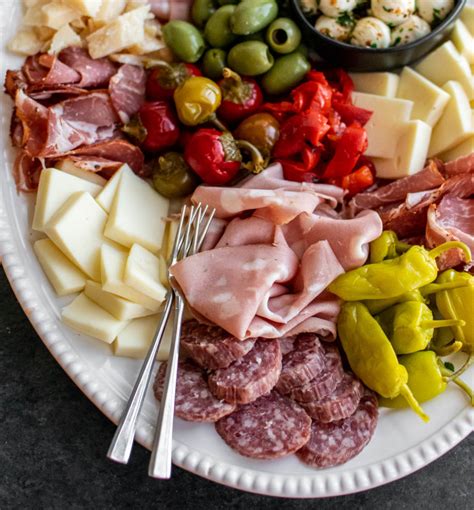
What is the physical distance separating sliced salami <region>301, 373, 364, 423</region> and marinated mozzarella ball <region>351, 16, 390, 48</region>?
3.36 ft

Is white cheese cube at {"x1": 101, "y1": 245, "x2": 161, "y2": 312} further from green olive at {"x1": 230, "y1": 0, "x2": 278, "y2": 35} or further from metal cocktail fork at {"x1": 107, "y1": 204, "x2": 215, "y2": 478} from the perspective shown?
green olive at {"x1": 230, "y1": 0, "x2": 278, "y2": 35}

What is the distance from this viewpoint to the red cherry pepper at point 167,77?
84.3 inches

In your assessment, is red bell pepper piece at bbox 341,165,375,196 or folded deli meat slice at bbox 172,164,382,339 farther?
red bell pepper piece at bbox 341,165,375,196

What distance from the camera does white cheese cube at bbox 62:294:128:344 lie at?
1892 millimetres

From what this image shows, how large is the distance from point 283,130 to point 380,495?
3.64ft

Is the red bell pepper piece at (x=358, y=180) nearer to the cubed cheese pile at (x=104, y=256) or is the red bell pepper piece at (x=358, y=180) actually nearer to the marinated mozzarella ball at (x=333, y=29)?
the marinated mozzarella ball at (x=333, y=29)

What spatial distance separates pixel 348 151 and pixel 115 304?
2.67 feet

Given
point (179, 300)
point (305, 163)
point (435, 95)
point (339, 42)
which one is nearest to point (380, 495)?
point (179, 300)

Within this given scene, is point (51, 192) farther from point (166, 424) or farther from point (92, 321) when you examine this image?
point (166, 424)

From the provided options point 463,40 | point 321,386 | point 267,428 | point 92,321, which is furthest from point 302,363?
point 463,40

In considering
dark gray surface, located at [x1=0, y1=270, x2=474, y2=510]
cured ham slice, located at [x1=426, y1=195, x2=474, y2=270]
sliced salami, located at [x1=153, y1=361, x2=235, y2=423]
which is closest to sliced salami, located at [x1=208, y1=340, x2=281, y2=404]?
sliced salami, located at [x1=153, y1=361, x2=235, y2=423]

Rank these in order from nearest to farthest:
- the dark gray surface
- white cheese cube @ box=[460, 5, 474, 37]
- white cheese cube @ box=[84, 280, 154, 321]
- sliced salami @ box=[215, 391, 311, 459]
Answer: sliced salami @ box=[215, 391, 311, 459] < white cheese cube @ box=[84, 280, 154, 321] < the dark gray surface < white cheese cube @ box=[460, 5, 474, 37]

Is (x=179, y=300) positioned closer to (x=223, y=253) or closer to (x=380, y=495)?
(x=223, y=253)

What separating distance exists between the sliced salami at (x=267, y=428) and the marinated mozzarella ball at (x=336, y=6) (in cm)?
115
